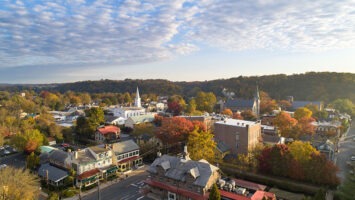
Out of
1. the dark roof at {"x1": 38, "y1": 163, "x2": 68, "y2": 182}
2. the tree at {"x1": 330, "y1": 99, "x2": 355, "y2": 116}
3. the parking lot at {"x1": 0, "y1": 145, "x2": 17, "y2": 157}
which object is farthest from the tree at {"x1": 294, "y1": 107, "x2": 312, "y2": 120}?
the parking lot at {"x1": 0, "y1": 145, "x2": 17, "y2": 157}

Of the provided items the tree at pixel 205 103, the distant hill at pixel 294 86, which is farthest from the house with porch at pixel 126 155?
the distant hill at pixel 294 86

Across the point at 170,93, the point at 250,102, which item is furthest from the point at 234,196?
the point at 170,93

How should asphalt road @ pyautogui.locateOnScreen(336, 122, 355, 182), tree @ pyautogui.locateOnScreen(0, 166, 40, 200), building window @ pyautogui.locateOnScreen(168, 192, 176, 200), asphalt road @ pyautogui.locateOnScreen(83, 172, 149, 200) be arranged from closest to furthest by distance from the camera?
tree @ pyautogui.locateOnScreen(0, 166, 40, 200) < building window @ pyautogui.locateOnScreen(168, 192, 176, 200) < asphalt road @ pyautogui.locateOnScreen(83, 172, 149, 200) < asphalt road @ pyautogui.locateOnScreen(336, 122, 355, 182)

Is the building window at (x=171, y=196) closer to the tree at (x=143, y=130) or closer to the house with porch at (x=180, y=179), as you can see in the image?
the house with porch at (x=180, y=179)

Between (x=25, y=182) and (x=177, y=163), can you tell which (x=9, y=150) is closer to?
(x=25, y=182)

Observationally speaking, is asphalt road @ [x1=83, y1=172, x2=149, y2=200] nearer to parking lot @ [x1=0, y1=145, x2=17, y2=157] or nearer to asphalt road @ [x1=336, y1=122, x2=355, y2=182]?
parking lot @ [x1=0, y1=145, x2=17, y2=157]
